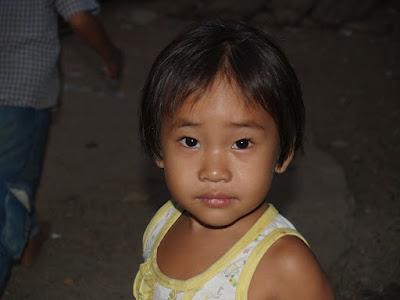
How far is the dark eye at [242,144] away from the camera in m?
1.73

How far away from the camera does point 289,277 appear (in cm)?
176

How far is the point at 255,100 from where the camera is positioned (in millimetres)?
1711

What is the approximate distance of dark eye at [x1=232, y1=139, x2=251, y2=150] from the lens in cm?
173

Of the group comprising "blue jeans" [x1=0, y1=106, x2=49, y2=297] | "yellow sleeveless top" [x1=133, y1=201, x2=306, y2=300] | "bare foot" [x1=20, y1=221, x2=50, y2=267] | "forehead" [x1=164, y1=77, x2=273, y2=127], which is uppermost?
"forehead" [x1=164, y1=77, x2=273, y2=127]

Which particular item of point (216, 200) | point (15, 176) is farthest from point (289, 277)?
point (15, 176)

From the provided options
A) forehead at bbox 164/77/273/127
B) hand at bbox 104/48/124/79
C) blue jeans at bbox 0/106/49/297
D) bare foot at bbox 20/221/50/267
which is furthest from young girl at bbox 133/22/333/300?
bare foot at bbox 20/221/50/267

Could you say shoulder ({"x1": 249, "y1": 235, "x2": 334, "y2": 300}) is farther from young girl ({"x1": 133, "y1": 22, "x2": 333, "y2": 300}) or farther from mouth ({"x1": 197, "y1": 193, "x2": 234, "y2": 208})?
mouth ({"x1": 197, "y1": 193, "x2": 234, "y2": 208})

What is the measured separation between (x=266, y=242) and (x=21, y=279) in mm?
1914

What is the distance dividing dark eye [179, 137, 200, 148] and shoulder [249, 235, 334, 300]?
343 mm

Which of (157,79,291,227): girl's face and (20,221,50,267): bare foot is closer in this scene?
(157,79,291,227): girl's face

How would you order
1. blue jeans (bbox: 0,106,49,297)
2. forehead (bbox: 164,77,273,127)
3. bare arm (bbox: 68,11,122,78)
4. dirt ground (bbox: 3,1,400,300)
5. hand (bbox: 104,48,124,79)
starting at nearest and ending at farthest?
1. forehead (bbox: 164,77,273,127)
2. blue jeans (bbox: 0,106,49,297)
3. bare arm (bbox: 68,11,122,78)
4. hand (bbox: 104,48,124,79)
5. dirt ground (bbox: 3,1,400,300)

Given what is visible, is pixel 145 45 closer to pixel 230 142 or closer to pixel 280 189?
pixel 280 189

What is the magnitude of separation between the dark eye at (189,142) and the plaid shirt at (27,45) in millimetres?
1473

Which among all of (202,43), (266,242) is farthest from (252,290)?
(202,43)
